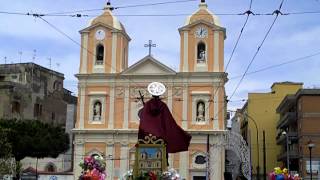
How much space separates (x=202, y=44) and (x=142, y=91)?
266 inches

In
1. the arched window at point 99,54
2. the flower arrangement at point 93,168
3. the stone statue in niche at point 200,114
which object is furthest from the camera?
the arched window at point 99,54

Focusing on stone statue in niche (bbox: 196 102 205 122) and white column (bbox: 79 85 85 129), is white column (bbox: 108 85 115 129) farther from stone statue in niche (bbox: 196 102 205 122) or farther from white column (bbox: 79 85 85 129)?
stone statue in niche (bbox: 196 102 205 122)

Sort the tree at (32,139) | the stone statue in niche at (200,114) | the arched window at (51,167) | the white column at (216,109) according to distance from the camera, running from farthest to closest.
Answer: the arched window at (51,167), the stone statue in niche at (200,114), the white column at (216,109), the tree at (32,139)

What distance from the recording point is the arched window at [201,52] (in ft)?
181

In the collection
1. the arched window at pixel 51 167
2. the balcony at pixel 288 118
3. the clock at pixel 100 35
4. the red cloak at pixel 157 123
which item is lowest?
the arched window at pixel 51 167

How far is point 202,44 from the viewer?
55.3 m

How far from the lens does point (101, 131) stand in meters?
54.9

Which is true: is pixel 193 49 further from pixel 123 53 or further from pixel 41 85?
pixel 41 85

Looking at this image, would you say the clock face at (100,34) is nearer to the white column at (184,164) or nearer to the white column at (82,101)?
the white column at (82,101)

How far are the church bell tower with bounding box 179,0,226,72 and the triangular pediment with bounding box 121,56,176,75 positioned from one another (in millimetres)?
2036

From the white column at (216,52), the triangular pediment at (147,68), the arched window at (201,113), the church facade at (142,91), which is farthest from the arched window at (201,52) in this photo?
the arched window at (201,113)

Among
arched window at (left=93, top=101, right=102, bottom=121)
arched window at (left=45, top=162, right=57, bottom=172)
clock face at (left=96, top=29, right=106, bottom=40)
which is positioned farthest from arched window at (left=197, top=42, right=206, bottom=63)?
arched window at (left=45, top=162, right=57, bottom=172)

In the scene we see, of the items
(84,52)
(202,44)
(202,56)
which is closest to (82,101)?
(84,52)

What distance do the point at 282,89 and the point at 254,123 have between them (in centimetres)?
755
